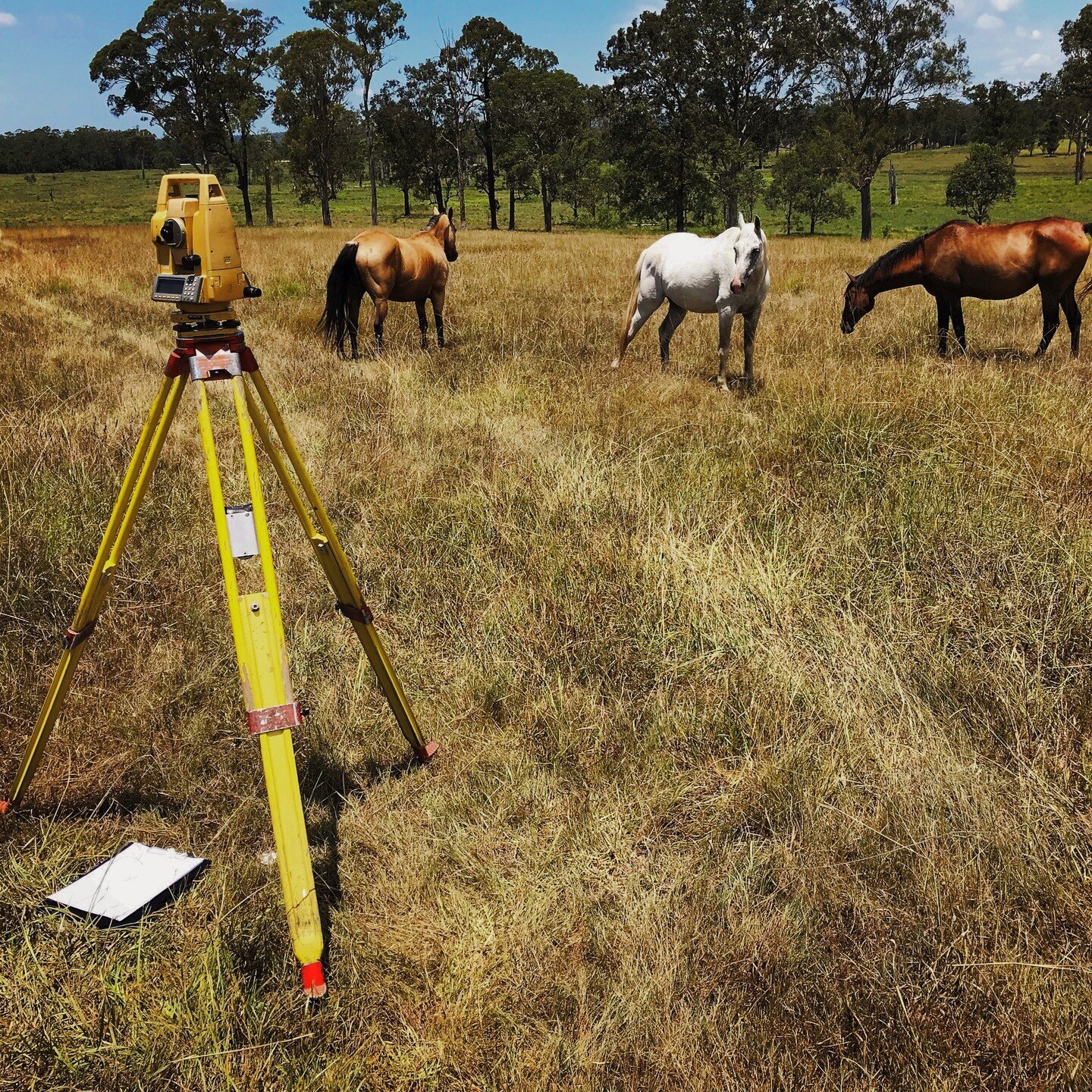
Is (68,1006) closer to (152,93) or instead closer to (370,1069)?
(370,1069)

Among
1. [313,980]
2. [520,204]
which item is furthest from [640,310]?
[520,204]

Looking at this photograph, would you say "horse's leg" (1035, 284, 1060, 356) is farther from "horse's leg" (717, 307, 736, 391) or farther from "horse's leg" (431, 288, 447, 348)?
"horse's leg" (431, 288, 447, 348)

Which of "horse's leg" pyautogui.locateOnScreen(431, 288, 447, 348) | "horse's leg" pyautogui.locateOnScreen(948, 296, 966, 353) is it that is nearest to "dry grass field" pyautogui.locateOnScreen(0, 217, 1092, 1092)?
"horse's leg" pyautogui.locateOnScreen(948, 296, 966, 353)

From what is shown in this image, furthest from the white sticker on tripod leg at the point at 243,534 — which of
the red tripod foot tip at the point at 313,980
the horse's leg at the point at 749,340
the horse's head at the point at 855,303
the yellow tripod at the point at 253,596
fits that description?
the horse's head at the point at 855,303

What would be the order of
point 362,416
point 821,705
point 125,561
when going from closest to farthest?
point 821,705, point 125,561, point 362,416

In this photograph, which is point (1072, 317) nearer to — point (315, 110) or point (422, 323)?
point (422, 323)

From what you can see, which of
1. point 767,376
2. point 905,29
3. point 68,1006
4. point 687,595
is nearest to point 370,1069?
point 68,1006

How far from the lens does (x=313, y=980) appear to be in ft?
5.58

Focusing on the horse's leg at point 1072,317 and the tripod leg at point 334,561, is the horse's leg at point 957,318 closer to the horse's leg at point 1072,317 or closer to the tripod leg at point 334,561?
the horse's leg at point 1072,317

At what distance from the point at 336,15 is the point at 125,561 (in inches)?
1822

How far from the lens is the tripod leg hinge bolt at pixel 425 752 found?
2.72 meters

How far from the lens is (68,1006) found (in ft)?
5.93

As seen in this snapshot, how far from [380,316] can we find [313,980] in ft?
27.6

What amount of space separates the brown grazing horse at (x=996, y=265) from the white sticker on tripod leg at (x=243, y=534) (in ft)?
28.7
